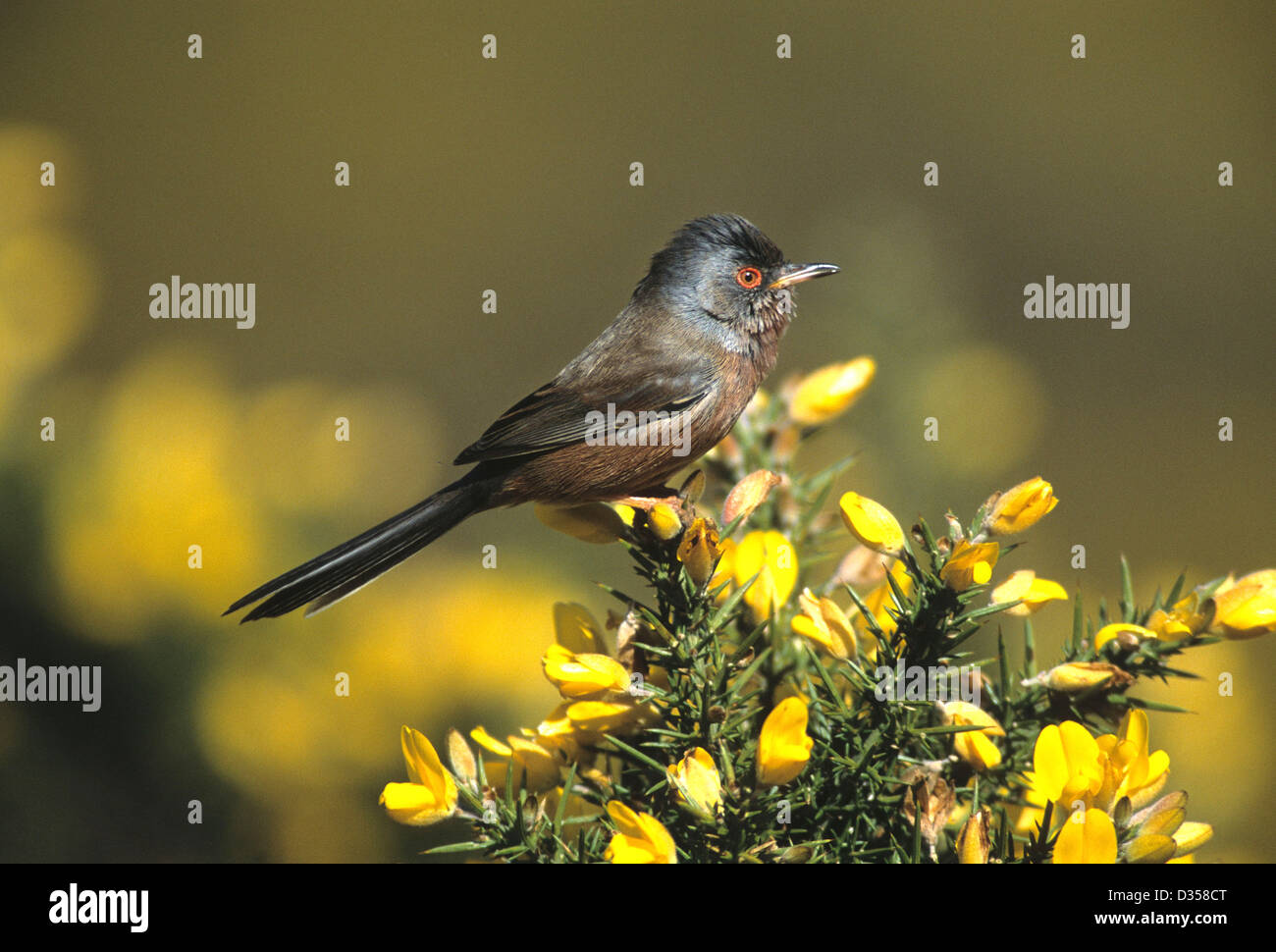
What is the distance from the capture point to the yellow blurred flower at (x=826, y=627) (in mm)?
1911

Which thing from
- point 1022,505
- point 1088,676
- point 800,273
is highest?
point 800,273

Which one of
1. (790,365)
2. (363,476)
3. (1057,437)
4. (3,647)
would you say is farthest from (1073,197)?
(3,647)

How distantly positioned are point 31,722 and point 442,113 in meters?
8.31

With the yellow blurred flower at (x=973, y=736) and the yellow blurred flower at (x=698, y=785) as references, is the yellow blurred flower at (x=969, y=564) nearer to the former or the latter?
the yellow blurred flower at (x=973, y=736)

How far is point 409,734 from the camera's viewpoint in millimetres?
1850

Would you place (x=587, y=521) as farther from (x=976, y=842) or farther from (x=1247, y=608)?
(x=1247, y=608)

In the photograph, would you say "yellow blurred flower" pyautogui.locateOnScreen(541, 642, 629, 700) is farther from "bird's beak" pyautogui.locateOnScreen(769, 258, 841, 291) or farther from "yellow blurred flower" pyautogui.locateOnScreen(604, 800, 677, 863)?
"bird's beak" pyautogui.locateOnScreen(769, 258, 841, 291)

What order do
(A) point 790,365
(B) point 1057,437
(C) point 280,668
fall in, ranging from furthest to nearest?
(B) point 1057,437
(A) point 790,365
(C) point 280,668

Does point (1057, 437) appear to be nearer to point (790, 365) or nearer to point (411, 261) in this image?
point (790, 365)

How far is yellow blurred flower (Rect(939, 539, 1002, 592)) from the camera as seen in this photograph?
5.65 ft

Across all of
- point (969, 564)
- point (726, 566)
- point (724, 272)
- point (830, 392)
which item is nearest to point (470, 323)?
point (724, 272)

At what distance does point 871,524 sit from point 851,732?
1.27 ft

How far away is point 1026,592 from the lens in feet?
6.32

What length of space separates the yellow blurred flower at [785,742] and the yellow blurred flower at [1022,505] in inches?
19.9
